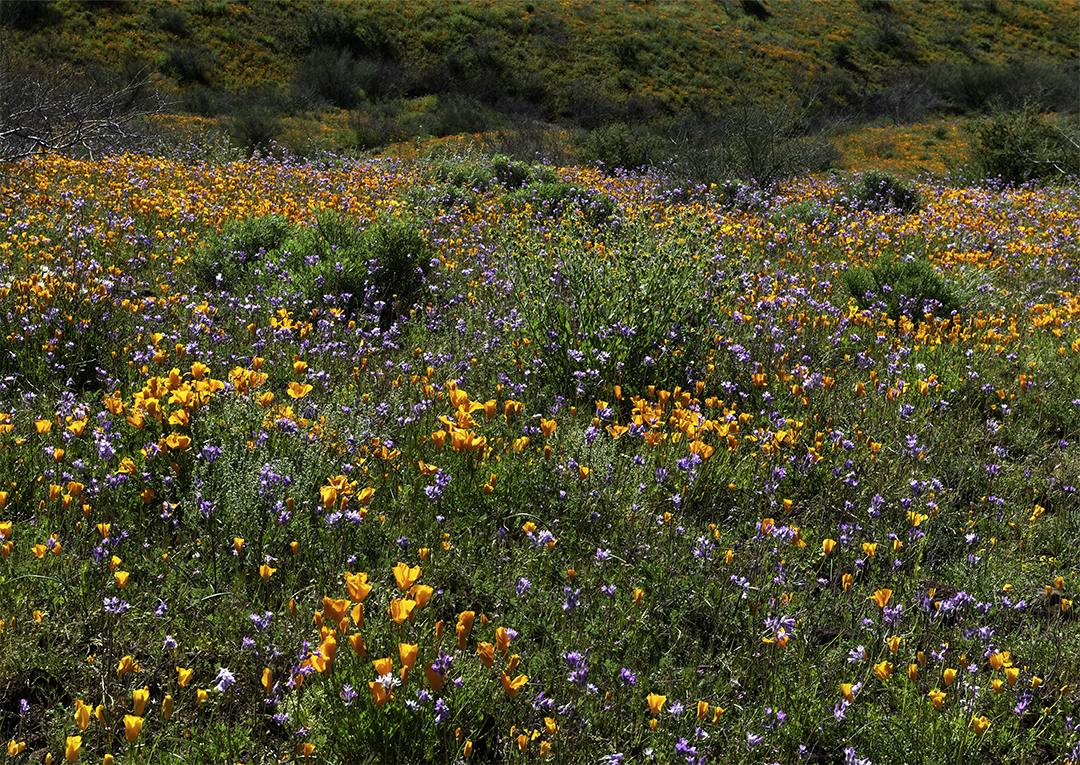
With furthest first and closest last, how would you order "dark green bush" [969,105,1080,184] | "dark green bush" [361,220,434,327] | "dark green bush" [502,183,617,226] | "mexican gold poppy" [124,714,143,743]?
"dark green bush" [969,105,1080,184] < "dark green bush" [502,183,617,226] < "dark green bush" [361,220,434,327] < "mexican gold poppy" [124,714,143,743]

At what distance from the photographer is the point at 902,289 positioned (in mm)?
5992

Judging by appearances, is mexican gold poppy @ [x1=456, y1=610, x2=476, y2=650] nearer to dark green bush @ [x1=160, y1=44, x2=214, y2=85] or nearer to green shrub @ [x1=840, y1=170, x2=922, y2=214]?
green shrub @ [x1=840, y1=170, x2=922, y2=214]

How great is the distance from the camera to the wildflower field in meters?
2.12

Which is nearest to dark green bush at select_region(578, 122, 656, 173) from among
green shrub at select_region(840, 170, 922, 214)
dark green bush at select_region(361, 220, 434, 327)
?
green shrub at select_region(840, 170, 922, 214)

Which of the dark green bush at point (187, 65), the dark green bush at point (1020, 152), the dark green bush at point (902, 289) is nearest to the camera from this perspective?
the dark green bush at point (902, 289)

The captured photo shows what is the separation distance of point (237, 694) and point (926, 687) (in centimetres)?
237

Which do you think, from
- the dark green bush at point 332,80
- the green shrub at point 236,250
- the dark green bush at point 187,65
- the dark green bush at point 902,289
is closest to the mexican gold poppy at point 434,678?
the green shrub at point 236,250

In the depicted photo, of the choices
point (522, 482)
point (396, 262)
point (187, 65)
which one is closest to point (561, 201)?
point (396, 262)

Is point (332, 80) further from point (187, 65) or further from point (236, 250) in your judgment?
point (236, 250)

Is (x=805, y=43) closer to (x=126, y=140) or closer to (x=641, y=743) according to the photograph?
(x=126, y=140)

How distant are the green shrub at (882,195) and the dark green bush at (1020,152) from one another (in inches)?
151

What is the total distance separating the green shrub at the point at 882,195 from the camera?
10513 mm

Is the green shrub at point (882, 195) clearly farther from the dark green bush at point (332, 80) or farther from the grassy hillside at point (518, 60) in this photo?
the dark green bush at point (332, 80)

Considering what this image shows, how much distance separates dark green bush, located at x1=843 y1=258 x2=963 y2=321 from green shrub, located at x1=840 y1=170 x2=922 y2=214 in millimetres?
4485
